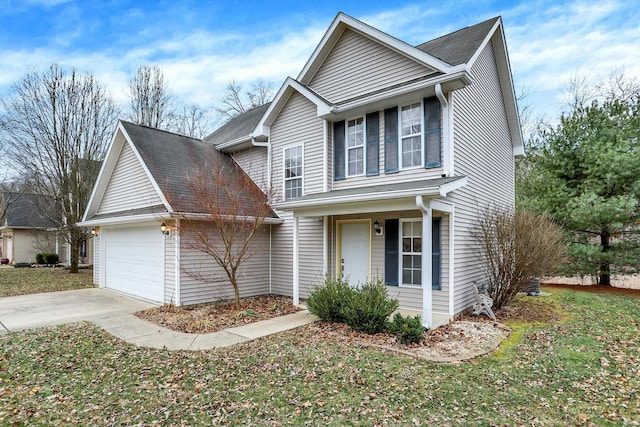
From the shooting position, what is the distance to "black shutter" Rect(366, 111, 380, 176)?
9.31m

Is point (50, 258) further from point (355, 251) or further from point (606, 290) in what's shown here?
point (606, 290)

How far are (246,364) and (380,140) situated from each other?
252 inches

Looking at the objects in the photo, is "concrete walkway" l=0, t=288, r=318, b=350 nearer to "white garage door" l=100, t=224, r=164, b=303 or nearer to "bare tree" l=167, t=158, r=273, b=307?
"white garage door" l=100, t=224, r=164, b=303

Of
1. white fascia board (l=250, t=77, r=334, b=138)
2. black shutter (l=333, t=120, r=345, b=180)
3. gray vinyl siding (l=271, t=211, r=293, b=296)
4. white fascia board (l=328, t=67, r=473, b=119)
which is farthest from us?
gray vinyl siding (l=271, t=211, r=293, b=296)

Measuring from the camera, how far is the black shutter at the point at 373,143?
9.31 metres

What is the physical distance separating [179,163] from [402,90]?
7.23 m

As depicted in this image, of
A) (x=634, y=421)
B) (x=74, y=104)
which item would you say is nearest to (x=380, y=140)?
(x=634, y=421)

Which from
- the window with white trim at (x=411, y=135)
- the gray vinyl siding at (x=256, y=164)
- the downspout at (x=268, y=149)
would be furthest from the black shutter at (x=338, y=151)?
the gray vinyl siding at (x=256, y=164)

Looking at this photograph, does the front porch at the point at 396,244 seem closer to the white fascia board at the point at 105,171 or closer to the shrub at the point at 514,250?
the shrub at the point at 514,250

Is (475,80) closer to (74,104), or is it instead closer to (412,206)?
(412,206)

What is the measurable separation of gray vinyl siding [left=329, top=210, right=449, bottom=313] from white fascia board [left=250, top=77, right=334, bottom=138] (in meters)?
3.14

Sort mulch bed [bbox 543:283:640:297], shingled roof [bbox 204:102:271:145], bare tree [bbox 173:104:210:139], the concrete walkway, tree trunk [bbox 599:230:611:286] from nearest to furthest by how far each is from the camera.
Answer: the concrete walkway < mulch bed [bbox 543:283:640:297] < tree trunk [bbox 599:230:611:286] < shingled roof [bbox 204:102:271:145] < bare tree [bbox 173:104:210:139]

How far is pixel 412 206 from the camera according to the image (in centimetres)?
710

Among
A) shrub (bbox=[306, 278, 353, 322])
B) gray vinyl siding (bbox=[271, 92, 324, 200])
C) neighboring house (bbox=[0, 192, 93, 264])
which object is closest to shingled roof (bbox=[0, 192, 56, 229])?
neighboring house (bbox=[0, 192, 93, 264])
